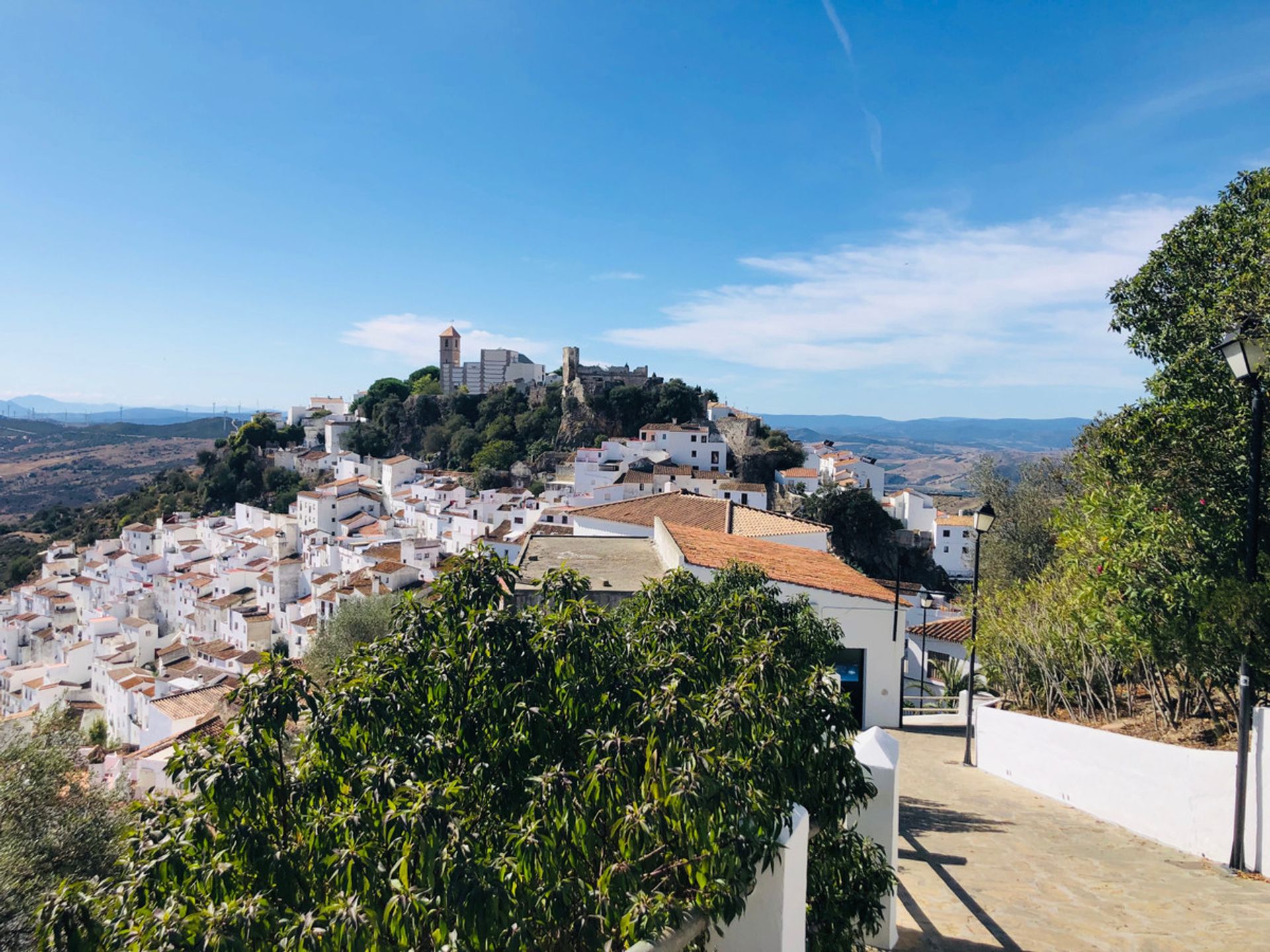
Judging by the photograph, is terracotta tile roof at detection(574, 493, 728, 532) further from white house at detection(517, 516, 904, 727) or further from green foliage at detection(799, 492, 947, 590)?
green foliage at detection(799, 492, 947, 590)

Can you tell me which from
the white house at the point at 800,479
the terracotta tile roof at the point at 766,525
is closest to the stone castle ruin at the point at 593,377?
the white house at the point at 800,479

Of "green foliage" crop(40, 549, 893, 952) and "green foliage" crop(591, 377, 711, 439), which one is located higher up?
"green foliage" crop(591, 377, 711, 439)

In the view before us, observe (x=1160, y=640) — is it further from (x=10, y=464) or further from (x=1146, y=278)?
(x=10, y=464)

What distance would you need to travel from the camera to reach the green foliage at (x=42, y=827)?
5801 millimetres

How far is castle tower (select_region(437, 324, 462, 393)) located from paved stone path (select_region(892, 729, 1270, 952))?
88199mm

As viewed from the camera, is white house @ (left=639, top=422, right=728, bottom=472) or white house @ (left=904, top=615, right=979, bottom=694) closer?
white house @ (left=904, top=615, right=979, bottom=694)

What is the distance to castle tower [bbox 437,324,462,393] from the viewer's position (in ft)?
305

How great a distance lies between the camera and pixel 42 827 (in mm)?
7266

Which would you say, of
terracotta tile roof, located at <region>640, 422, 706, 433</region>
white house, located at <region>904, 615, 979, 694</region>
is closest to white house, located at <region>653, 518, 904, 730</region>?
white house, located at <region>904, 615, 979, 694</region>

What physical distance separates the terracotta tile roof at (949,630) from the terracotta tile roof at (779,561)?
856cm

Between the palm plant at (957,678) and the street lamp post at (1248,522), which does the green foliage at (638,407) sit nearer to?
the palm plant at (957,678)

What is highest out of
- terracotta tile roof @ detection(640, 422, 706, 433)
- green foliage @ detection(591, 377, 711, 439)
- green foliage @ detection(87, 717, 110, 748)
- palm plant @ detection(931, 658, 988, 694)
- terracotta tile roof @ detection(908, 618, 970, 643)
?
green foliage @ detection(591, 377, 711, 439)

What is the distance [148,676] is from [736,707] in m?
43.1

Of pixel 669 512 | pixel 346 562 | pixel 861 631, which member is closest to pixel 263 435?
pixel 346 562
